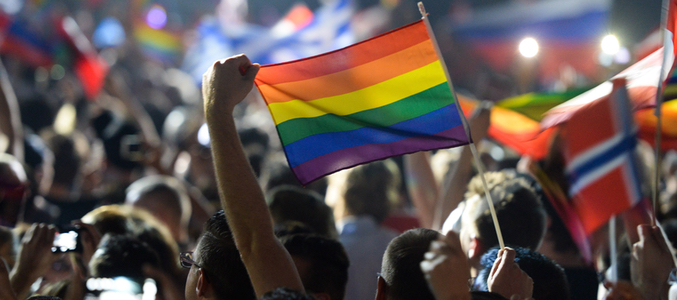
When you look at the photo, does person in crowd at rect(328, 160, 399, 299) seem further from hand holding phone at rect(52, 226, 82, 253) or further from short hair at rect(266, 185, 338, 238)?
hand holding phone at rect(52, 226, 82, 253)

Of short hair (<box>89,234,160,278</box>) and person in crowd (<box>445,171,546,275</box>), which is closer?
short hair (<box>89,234,160,278</box>)

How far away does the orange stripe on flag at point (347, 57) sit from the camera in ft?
10.1

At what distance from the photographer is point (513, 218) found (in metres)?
3.32

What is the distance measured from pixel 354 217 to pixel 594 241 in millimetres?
1548

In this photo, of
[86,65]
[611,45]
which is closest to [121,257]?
[611,45]

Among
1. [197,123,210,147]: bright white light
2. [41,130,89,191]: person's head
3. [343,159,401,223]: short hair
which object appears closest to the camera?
[343,159,401,223]: short hair

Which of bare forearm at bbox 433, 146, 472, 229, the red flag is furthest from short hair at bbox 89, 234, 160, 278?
the red flag

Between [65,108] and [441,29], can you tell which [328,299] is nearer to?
[65,108]

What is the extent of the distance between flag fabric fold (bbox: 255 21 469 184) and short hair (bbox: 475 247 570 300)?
62cm

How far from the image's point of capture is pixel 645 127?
4754 mm

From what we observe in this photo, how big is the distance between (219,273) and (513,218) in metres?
1.69

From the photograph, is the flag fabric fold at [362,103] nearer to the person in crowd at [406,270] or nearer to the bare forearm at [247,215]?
the bare forearm at [247,215]

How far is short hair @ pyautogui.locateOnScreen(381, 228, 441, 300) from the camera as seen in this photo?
220 centimetres

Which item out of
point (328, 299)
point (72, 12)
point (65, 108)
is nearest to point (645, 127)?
point (328, 299)
